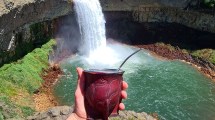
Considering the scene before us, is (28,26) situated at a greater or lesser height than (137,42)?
greater

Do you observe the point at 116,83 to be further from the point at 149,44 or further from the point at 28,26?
the point at 149,44

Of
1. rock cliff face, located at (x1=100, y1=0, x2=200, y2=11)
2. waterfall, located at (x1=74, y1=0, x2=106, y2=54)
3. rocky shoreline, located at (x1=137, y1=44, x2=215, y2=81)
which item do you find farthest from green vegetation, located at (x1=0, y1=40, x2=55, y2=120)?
rocky shoreline, located at (x1=137, y1=44, x2=215, y2=81)

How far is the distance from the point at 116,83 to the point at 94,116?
2.27 ft

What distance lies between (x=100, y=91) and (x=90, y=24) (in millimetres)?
29318

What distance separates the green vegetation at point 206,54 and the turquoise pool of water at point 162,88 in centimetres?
198

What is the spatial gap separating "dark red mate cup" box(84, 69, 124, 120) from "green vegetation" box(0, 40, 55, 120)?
48.5 ft

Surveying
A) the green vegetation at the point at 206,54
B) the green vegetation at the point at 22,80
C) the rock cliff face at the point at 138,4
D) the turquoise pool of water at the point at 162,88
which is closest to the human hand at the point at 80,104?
the green vegetation at the point at 22,80

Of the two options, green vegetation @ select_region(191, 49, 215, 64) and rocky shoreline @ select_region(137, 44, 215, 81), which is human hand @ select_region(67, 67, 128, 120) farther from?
green vegetation @ select_region(191, 49, 215, 64)

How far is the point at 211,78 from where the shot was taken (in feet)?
106

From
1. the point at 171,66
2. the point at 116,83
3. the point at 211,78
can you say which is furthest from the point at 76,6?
the point at 116,83

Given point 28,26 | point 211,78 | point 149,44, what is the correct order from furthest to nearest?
point 149,44
point 211,78
point 28,26

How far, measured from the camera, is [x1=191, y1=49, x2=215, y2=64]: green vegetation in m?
34.7

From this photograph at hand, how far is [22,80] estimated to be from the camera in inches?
1019

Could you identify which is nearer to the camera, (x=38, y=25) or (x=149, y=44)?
(x=38, y=25)
